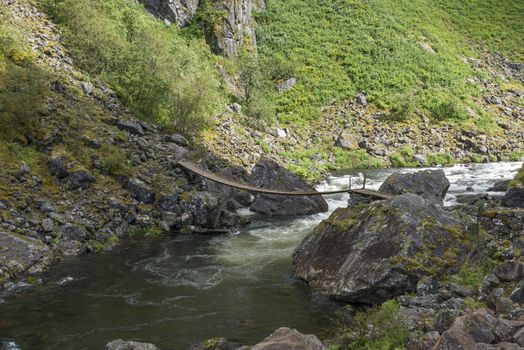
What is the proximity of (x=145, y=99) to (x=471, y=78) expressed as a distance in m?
43.4

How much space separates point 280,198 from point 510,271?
51.9 feet

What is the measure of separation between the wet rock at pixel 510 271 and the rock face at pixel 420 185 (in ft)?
37.7

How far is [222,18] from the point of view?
52000 millimetres

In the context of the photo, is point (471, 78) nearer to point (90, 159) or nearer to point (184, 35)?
point (184, 35)

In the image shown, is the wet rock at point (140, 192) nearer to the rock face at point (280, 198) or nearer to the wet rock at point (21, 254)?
the rock face at point (280, 198)

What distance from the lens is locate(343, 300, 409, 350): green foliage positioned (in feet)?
31.6

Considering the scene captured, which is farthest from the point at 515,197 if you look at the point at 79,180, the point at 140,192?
the point at 79,180

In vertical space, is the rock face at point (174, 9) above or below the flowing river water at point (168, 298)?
above

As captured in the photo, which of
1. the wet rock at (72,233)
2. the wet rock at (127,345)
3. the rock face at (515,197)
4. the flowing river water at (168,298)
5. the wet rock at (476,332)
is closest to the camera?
the wet rock at (476,332)

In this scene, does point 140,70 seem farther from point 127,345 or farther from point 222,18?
point 127,345

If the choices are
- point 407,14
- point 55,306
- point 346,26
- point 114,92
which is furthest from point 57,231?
point 407,14

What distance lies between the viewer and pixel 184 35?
50.8 m

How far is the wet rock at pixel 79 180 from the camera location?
72.0 feet

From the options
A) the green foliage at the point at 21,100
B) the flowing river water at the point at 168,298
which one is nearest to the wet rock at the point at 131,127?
the green foliage at the point at 21,100
